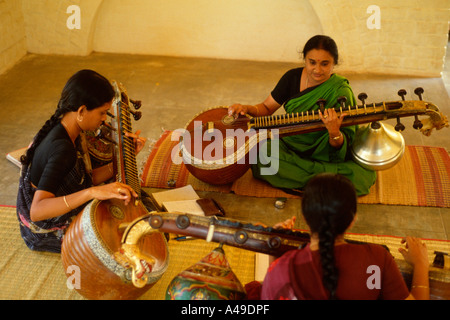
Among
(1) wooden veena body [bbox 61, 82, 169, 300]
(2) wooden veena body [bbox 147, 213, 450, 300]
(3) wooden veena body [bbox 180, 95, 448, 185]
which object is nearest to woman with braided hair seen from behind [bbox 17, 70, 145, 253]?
(1) wooden veena body [bbox 61, 82, 169, 300]

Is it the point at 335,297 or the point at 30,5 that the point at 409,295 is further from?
the point at 30,5

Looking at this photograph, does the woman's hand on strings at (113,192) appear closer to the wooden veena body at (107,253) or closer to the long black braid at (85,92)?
the wooden veena body at (107,253)

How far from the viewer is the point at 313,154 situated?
142 inches

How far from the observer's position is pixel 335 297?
5.65 feet

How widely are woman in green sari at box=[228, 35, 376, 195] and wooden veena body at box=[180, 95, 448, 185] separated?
130 millimetres

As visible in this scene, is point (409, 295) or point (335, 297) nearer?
point (335, 297)

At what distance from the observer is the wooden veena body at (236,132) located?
3105 mm

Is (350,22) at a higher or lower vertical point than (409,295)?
higher

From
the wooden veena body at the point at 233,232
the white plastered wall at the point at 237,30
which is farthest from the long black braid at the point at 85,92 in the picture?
the white plastered wall at the point at 237,30

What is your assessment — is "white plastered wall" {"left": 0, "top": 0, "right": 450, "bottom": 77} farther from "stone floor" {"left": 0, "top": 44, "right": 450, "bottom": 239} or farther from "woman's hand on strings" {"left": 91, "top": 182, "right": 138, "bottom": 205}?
"woman's hand on strings" {"left": 91, "top": 182, "right": 138, "bottom": 205}

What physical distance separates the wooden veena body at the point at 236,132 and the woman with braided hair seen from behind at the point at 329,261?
1.47 metres
